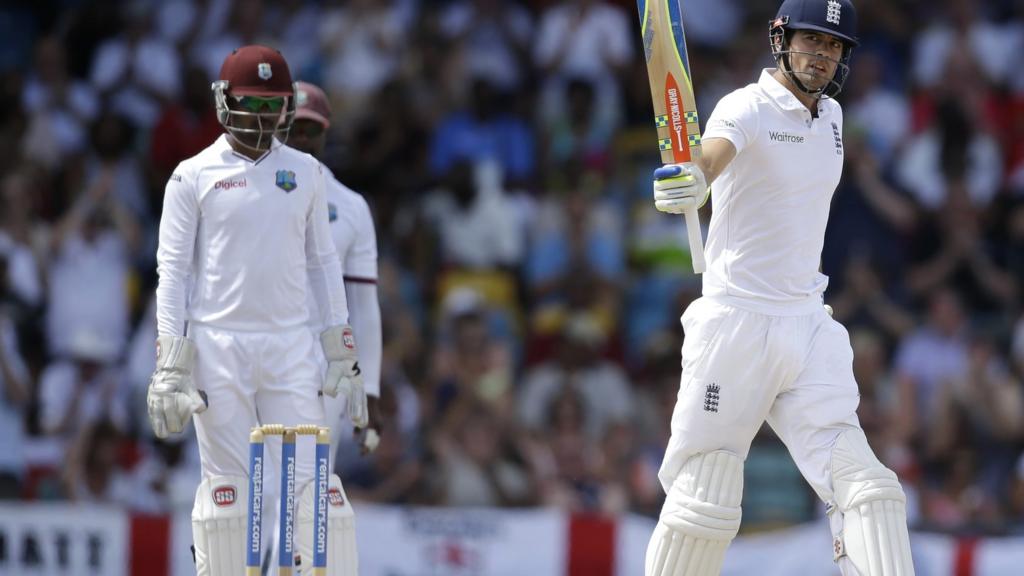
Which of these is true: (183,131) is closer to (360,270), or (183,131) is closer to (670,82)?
(360,270)

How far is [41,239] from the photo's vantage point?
32.7 feet

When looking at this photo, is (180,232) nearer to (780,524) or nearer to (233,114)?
(233,114)

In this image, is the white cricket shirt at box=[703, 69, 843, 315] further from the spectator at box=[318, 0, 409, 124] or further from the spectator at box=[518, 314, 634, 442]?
the spectator at box=[318, 0, 409, 124]

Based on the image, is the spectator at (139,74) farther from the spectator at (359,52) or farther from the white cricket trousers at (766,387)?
the white cricket trousers at (766,387)

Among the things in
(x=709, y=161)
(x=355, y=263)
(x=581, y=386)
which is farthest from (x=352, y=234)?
(x=581, y=386)

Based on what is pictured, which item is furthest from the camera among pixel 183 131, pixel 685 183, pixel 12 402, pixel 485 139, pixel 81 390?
pixel 485 139

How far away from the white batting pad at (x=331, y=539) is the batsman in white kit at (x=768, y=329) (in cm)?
103

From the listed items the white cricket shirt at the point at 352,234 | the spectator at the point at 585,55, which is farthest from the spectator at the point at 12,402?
the spectator at the point at 585,55

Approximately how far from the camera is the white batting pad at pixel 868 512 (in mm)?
5199

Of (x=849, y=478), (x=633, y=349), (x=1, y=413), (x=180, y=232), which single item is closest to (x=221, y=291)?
(x=180, y=232)

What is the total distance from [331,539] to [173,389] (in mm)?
731

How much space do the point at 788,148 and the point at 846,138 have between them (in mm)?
5204

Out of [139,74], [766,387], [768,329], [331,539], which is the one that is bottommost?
[331,539]

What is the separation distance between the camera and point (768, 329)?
5.39 metres
